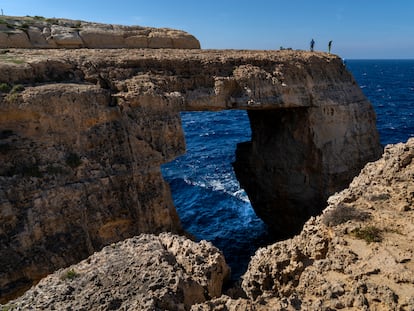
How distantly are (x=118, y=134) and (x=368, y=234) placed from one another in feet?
34.0

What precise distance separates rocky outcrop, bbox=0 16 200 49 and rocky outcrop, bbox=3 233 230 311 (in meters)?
16.1

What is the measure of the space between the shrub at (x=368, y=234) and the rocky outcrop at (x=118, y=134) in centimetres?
882

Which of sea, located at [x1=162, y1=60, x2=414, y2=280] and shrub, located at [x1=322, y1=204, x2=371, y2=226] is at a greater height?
shrub, located at [x1=322, y1=204, x2=371, y2=226]

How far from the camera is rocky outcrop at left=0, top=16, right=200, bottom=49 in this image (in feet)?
66.6

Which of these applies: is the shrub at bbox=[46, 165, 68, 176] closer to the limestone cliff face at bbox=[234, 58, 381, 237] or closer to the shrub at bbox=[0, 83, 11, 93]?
the shrub at bbox=[0, 83, 11, 93]

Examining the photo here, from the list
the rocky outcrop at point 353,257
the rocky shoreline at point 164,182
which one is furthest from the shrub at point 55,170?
the rocky outcrop at point 353,257

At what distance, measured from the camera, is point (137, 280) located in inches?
288

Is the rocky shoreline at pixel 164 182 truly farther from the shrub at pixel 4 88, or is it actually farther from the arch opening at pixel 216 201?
→ the arch opening at pixel 216 201

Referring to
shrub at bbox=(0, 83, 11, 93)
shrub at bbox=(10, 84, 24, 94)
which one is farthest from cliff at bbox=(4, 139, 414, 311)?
shrub at bbox=(0, 83, 11, 93)

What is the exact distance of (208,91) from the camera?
18.4 meters

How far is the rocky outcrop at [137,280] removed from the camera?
22.3 ft

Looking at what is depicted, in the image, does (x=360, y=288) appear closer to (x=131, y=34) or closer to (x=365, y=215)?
(x=365, y=215)

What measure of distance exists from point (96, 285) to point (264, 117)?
64.3ft

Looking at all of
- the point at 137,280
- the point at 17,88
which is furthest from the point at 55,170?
the point at 137,280
